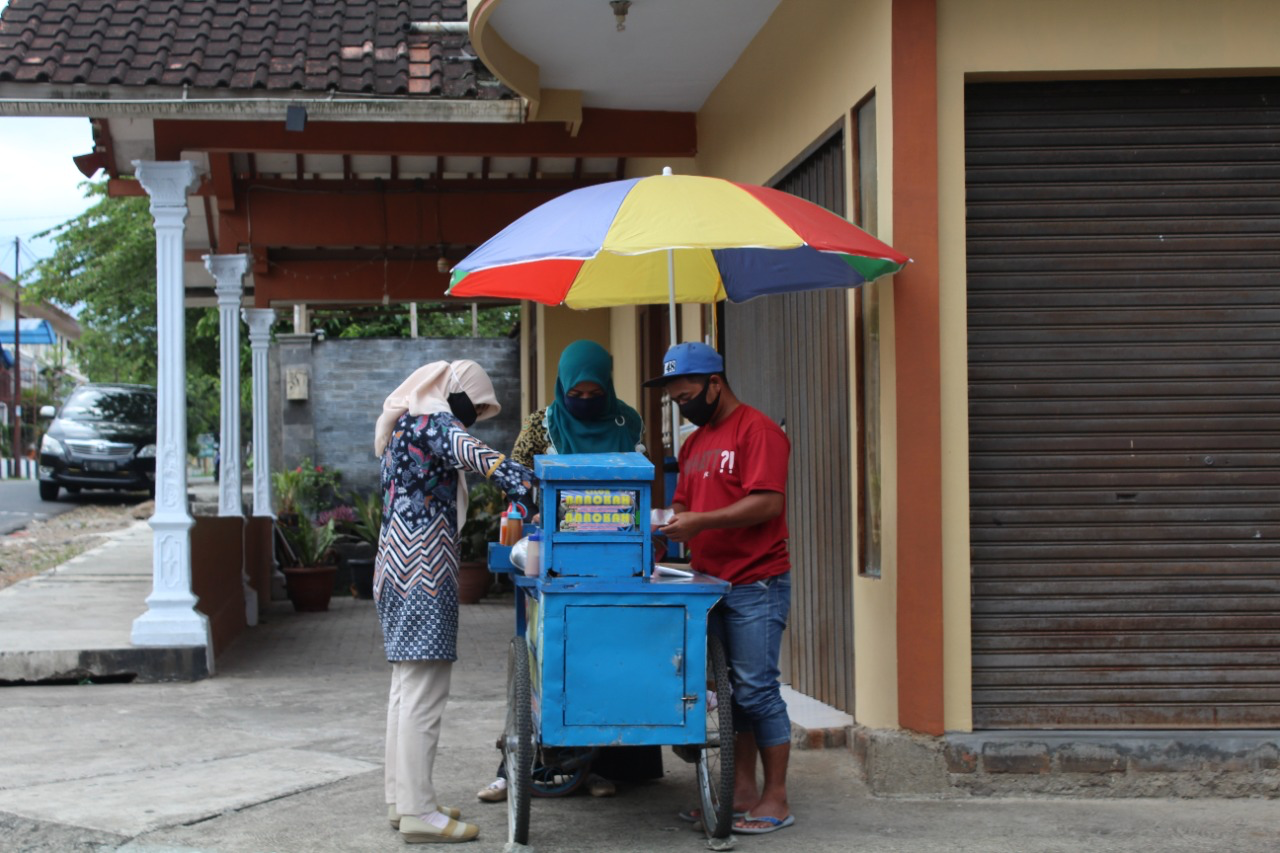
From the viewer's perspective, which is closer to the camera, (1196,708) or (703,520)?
(703,520)

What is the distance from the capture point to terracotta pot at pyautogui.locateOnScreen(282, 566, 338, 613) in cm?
1255

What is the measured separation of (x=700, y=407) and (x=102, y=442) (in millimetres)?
19979

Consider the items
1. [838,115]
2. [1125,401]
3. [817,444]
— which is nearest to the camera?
[1125,401]

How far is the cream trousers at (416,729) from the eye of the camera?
4863 mm

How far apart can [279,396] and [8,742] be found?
11.5 meters

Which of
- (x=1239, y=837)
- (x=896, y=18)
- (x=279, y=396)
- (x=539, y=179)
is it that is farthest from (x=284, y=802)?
(x=279, y=396)

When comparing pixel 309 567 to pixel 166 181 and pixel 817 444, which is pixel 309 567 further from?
pixel 817 444

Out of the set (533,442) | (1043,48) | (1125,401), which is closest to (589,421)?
(533,442)

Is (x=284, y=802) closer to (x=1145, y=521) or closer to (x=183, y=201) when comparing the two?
(x=1145, y=521)

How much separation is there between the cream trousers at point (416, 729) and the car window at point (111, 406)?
19.5 m

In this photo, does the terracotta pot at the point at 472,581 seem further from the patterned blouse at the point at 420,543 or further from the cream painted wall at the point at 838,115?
the patterned blouse at the point at 420,543

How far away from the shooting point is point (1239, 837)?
502 centimetres

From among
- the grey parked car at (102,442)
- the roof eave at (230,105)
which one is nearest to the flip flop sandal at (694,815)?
the roof eave at (230,105)

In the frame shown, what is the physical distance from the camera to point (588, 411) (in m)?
5.31
